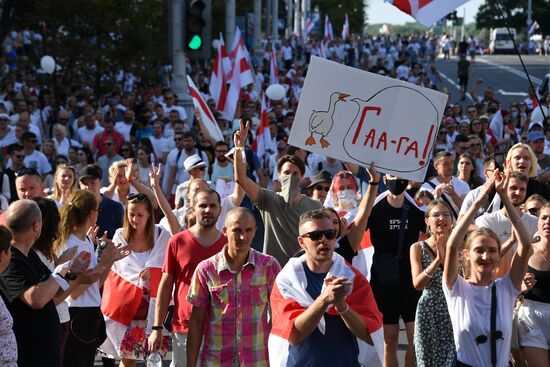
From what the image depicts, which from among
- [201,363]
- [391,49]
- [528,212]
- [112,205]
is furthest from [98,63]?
[391,49]

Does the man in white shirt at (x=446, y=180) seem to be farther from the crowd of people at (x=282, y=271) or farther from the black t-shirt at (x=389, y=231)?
the black t-shirt at (x=389, y=231)

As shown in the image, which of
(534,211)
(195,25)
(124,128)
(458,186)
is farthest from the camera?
(124,128)

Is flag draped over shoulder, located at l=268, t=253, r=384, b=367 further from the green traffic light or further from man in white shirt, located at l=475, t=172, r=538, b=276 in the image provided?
the green traffic light

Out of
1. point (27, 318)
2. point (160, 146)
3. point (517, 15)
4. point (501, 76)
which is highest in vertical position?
point (27, 318)

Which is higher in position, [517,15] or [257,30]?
[257,30]

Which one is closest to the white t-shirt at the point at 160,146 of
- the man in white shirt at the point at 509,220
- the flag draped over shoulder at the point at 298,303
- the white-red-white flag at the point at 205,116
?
the white-red-white flag at the point at 205,116

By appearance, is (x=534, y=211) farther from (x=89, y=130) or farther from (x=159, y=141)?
(x=89, y=130)

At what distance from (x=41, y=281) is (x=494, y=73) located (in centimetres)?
5384

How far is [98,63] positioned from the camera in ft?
90.6

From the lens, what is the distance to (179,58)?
1920cm

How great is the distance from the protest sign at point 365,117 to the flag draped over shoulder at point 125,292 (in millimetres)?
1301

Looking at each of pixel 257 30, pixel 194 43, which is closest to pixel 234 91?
pixel 194 43

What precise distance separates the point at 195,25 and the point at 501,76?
134 ft

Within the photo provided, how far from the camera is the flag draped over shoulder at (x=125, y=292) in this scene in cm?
841
